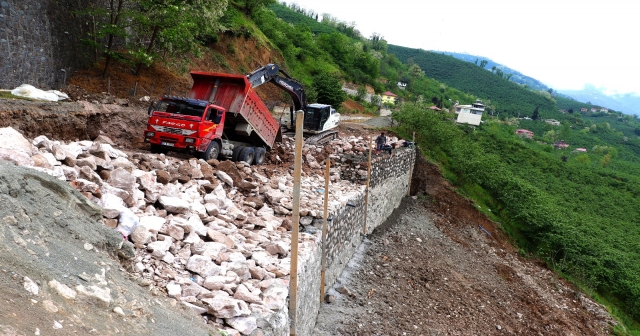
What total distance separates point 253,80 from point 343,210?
593 cm

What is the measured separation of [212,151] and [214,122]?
0.77 meters

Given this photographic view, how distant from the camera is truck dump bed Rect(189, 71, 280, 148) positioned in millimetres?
11445

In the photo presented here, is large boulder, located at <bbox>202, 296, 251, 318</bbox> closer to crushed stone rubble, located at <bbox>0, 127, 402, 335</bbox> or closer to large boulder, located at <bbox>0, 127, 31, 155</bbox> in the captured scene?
crushed stone rubble, located at <bbox>0, 127, 402, 335</bbox>

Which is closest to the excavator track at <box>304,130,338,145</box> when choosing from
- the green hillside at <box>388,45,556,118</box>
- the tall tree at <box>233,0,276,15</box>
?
the tall tree at <box>233,0,276,15</box>

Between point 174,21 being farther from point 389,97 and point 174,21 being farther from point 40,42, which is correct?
point 389,97

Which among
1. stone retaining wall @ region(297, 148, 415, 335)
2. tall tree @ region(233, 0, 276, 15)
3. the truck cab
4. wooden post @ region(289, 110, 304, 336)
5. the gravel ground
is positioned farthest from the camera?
tall tree @ region(233, 0, 276, 15)

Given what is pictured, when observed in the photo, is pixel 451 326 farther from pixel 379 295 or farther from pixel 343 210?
pixel 343 210

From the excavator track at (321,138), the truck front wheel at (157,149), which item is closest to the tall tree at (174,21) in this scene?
the excavator track at (321,138)

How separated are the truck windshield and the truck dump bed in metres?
1.11

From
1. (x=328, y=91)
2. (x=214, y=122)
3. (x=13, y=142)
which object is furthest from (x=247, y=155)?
(x=328, y=91)

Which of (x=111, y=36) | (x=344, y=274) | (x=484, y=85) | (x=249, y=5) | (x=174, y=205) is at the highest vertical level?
(x=484, y=85)

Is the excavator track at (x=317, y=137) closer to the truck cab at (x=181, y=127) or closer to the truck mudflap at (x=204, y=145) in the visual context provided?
the truck cab at (x=181, y=127)

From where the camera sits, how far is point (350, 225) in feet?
34.0

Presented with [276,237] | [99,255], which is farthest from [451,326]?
[99,255]
